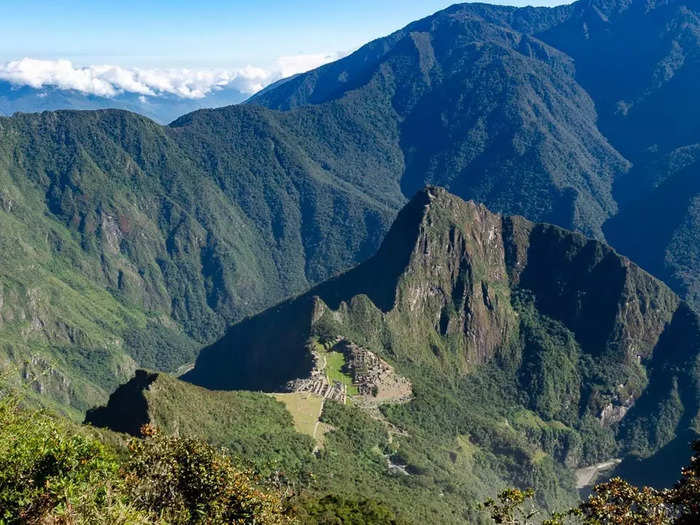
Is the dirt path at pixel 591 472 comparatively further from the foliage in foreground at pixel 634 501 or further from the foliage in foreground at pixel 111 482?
the foliage in foreground at pixel 111 482

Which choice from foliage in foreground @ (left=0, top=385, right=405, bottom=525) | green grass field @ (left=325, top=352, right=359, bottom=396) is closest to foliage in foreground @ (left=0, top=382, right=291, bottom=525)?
foliage in foreground @ (left=0, top=385, right=405, bottom=525)

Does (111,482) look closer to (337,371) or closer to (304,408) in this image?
(304,408)

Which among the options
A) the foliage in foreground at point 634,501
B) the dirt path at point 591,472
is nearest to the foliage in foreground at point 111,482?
the foliage in foreground at point 634,501

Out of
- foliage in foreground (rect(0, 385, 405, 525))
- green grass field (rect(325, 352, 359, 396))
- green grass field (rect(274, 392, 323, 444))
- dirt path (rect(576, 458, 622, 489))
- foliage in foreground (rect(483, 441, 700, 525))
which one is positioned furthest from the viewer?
dirt path (rect(576, 458, 622, 489))

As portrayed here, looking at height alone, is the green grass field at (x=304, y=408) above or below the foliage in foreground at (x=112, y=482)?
below

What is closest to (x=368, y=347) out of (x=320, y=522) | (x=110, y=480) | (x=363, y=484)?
(x=363, y=484)

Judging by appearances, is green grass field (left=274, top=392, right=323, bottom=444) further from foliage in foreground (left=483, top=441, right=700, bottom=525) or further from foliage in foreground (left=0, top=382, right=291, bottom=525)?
foliage in foreground (left=483, top=441, right=700, bottom=525)

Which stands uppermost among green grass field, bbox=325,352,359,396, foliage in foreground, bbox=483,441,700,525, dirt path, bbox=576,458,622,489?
foliage in foreground, bbox=483,441,700,525

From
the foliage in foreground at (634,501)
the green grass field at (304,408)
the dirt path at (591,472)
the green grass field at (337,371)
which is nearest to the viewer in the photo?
the foliage in foreground at (634,501)

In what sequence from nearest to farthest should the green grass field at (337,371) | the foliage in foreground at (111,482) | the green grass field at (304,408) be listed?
the foliage in foreground at (111,482)
the green grass field at (304,408)
the green grass field at (337,371)

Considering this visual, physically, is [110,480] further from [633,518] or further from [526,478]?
[526,478]

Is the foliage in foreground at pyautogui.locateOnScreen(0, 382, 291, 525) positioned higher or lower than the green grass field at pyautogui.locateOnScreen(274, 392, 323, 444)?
higher

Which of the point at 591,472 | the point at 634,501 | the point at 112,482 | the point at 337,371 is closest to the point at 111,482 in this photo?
the point at 112,482

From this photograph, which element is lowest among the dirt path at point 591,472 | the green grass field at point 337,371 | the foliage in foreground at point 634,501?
the dirt path at point 591,472
